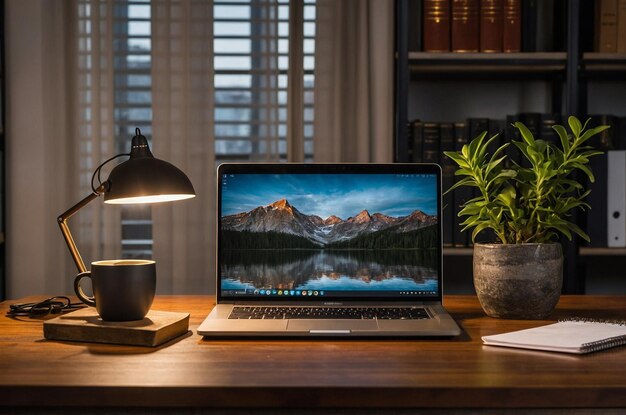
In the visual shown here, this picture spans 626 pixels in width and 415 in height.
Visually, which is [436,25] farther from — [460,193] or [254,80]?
[254,80]

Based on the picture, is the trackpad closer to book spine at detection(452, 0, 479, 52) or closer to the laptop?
the laptop

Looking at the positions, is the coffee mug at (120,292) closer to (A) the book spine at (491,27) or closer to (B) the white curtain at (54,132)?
(B) the white curtain at (54,132)

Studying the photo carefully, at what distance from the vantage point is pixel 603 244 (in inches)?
85.0

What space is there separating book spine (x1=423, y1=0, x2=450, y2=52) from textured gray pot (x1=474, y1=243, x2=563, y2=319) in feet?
3.60

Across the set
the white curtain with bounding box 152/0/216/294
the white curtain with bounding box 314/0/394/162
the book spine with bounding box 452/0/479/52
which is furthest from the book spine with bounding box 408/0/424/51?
the white curtain with bounding box 152/0/216/294

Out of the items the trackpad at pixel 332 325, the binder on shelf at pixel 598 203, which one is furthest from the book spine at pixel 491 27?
the trackpad at pixel 332 325

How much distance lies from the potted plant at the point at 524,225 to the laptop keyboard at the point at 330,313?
15 cm

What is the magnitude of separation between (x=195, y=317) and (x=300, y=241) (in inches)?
9.3

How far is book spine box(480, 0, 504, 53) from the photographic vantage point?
2176 mm

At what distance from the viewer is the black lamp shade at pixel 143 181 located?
3.73ft

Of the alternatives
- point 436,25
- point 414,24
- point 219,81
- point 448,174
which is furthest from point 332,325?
point 414,24

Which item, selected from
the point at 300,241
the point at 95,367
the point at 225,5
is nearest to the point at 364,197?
the point at 300,241

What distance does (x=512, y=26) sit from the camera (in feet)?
7.18

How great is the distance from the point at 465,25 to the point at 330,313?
1.31 m
